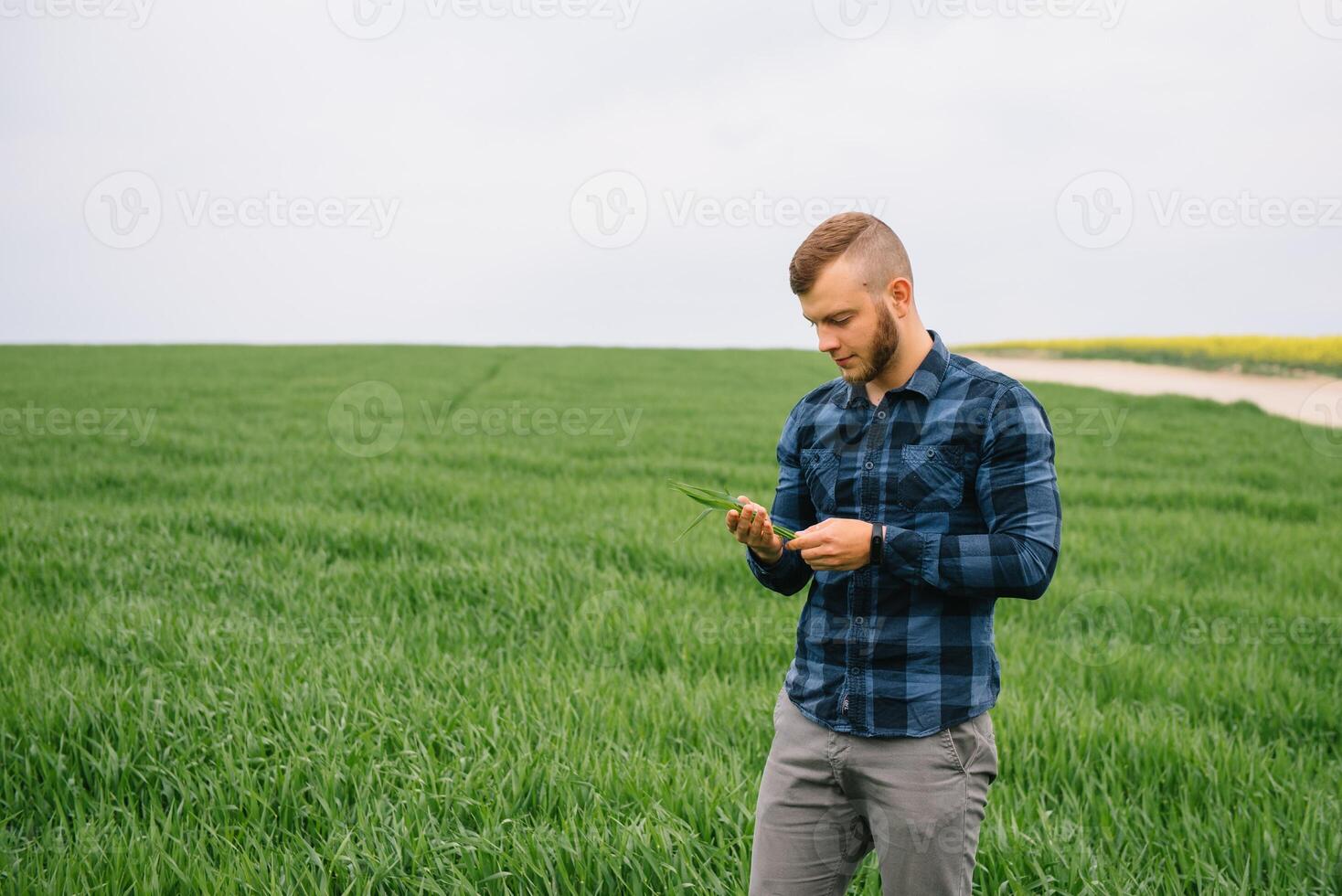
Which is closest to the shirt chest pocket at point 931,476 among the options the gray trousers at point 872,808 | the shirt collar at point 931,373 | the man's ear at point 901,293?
the shirt collar at point 931,373

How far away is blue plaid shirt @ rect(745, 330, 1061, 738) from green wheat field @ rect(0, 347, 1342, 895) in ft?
3.25

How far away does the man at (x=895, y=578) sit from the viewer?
184cm

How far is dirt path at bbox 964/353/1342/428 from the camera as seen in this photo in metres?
23.2

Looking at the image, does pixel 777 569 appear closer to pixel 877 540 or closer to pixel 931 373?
pixel 877 540

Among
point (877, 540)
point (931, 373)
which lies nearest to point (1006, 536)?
point (877, 540)

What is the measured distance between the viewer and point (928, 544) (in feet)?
6.06

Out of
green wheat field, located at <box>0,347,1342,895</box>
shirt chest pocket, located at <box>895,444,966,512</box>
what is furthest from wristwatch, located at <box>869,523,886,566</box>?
green wheat field, located at <box>0,347,1342,895</box>

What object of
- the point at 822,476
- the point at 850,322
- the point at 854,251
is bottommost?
the point at 822,476

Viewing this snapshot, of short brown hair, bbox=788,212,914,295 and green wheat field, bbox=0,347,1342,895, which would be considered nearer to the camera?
short brown hair, bbox=788,212,914,295

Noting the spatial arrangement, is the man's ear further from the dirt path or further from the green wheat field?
the dirt path

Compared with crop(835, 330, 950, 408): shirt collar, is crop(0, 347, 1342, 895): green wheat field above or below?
below

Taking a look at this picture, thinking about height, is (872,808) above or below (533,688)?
above

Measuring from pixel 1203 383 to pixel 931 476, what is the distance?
119ft

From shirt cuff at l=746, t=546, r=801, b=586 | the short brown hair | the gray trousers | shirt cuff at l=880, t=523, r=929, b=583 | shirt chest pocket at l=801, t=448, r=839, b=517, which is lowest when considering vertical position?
the gray trousers
